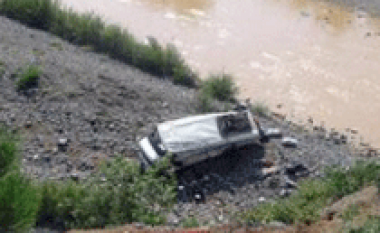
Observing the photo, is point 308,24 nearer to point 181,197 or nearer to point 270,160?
point 270,160

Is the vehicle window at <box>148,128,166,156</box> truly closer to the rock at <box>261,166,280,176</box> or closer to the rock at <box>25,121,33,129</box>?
the rock at <box>261,166,280,176</box>

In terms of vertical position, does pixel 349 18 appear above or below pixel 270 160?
above

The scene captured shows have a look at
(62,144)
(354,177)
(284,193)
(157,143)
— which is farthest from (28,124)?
(354,177)

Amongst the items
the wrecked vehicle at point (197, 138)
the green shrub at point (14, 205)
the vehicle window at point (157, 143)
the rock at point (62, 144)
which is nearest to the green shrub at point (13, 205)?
the green shrub at point (14, 205)

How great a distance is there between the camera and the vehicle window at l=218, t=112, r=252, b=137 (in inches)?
352

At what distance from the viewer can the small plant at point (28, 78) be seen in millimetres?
10781

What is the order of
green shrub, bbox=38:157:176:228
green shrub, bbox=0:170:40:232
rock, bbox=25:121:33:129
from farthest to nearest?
rock, bbox=25:121:33:129, green shrub, bbox=38:157:176:228, green shrub, bbox=0:170:40:232

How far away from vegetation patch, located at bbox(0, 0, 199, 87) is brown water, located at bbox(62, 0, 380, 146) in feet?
6.75

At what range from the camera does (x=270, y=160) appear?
9.41 meters

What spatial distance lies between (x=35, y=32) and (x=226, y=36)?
8.38 metres

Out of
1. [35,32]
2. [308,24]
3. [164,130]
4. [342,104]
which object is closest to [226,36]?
[308,24]

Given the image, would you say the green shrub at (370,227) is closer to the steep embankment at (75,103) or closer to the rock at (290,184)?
the rock at (290,184)

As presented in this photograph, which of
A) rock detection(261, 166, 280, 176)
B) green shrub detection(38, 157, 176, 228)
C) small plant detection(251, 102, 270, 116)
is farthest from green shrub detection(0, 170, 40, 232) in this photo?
small plant detection(251, 102, 270, 116)

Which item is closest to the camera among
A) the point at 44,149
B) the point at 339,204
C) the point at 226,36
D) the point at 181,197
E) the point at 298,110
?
the point at 339,204
